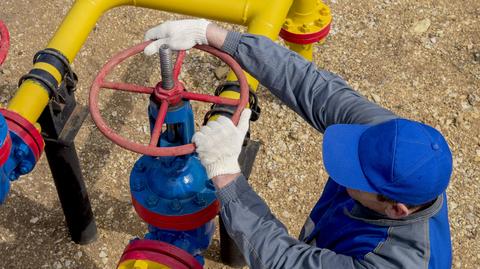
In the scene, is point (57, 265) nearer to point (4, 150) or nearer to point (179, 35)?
point (4, 150)

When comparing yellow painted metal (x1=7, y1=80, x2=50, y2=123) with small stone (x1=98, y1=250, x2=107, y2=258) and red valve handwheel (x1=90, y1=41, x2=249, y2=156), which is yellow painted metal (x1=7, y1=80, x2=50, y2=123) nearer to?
red valve handwheel (x1=90, y1=41, x2=249, y2=156)

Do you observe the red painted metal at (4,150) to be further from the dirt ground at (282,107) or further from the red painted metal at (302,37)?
the red painted metal at (302,37)

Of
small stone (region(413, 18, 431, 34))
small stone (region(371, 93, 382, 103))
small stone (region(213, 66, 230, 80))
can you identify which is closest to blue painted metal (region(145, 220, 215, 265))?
small stone (region(213, 66, 230, 80))

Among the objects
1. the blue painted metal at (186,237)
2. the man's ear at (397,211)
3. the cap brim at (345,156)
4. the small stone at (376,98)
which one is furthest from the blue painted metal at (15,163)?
the small stone at (376,98)

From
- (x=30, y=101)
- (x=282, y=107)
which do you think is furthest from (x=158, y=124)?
(x=282, y=107)

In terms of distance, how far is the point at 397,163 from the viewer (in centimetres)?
154

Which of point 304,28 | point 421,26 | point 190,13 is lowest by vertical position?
point 421,26

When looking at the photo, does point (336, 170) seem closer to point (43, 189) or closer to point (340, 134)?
point (340, 134)

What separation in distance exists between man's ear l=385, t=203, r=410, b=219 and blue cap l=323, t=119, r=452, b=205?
0.02 m

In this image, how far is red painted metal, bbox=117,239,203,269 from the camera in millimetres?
1840

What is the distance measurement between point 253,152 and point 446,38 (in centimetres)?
208

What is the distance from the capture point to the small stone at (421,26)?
3855 millimetres

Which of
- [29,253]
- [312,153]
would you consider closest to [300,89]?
[312,153]

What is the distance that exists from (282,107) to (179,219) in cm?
169
